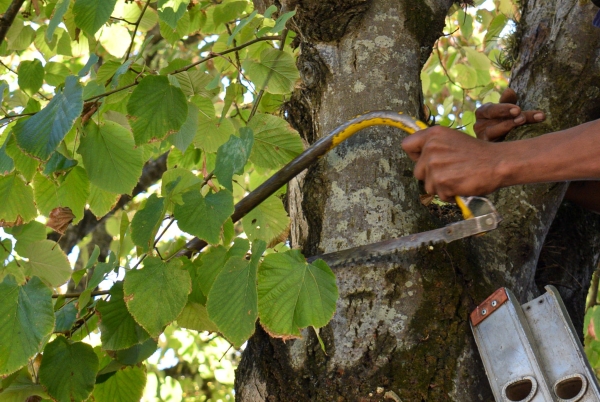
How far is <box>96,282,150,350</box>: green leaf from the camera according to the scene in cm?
144

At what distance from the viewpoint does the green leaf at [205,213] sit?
1344mm

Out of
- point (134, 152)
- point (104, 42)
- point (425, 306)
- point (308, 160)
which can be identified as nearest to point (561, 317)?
point (425, 306)

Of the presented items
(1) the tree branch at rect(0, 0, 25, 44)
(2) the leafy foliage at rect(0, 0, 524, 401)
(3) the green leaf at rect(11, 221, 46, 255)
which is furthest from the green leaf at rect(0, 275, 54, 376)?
(1) the tree branch at rect(0, 0, 25, 44)

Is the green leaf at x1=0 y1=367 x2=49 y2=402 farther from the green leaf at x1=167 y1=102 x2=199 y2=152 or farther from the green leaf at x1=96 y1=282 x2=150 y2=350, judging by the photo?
the green leaf at x1=167 y1=102 x2=199 y2=152

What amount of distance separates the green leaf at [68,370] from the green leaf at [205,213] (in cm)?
40

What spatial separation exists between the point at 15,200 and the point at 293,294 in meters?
0.97

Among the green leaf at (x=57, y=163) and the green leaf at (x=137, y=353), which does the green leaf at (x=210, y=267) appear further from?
the green leaf at (x=57, y=163)

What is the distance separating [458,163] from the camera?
133 cm

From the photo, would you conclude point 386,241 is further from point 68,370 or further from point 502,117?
point 68,370

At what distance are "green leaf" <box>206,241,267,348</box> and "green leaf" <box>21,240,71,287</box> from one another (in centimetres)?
79

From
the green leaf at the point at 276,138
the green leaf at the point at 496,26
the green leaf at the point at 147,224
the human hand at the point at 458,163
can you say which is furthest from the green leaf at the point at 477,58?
the green leaf at the point at 147,224

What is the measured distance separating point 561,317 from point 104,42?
2.31 m

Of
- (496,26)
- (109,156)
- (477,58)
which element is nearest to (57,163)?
(109,156)

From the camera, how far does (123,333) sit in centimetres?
145
